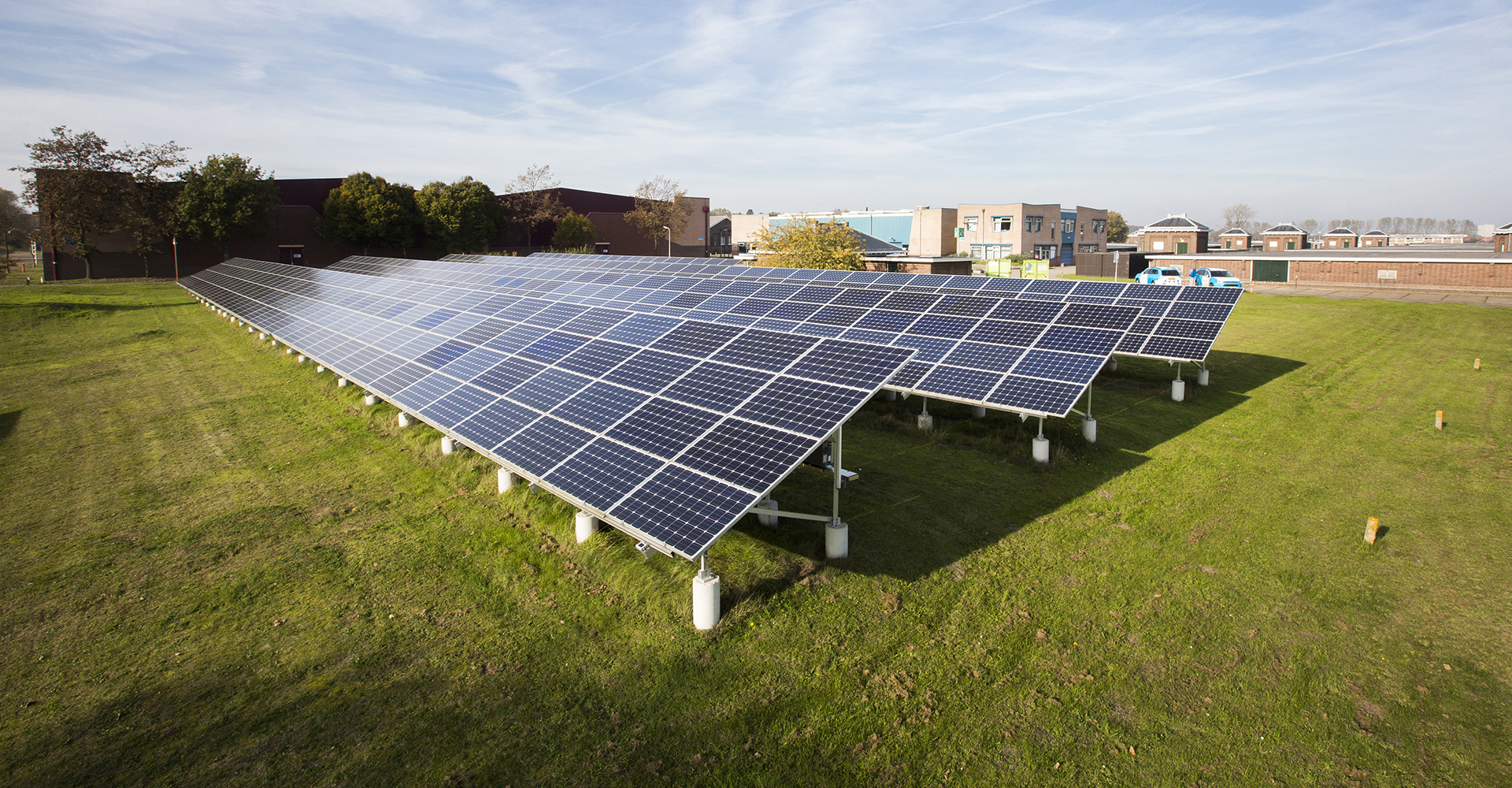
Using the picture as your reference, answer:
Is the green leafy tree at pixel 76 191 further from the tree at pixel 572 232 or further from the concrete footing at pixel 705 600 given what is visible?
the concrete footing at pixel 705 600

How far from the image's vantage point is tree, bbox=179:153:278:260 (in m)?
62.5

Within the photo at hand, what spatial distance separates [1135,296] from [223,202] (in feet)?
238

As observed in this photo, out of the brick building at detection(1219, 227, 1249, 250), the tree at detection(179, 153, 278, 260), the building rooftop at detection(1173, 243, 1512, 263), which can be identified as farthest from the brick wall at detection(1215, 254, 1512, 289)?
the tree at detection(179, 153, 278, 260)

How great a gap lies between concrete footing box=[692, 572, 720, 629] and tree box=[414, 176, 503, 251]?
249 feet

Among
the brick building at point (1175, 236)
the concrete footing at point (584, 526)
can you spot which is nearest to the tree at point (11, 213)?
the concrete footing at point (584, 526)

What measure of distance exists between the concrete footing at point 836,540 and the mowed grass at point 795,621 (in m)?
0.40

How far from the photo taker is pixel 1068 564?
1176cm

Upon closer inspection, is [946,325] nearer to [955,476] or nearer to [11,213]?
[955,476]

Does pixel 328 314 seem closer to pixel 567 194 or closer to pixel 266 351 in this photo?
pixel 266 351

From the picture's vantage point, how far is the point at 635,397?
13312 mm

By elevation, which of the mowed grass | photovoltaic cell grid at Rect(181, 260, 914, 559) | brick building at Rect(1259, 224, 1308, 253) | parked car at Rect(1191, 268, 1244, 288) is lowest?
the mowed grass

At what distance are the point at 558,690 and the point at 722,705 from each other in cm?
206

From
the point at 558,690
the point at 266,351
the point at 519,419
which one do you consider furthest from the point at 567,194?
the point at 558,690

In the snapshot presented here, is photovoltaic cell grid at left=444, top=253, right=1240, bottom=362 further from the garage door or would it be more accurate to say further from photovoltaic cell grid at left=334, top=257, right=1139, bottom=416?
the garage door
